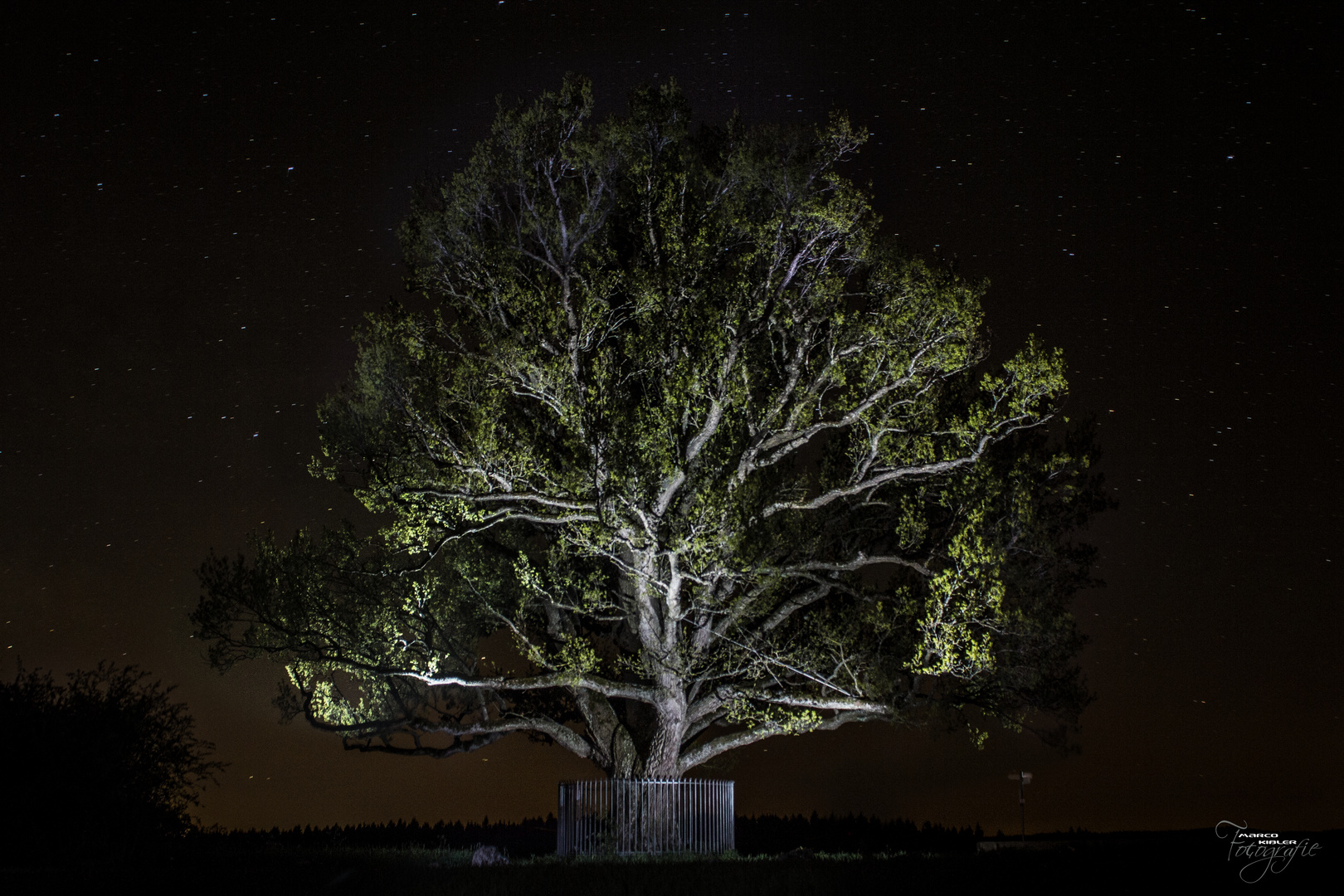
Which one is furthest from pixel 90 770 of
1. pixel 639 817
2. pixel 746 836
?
pixel 746 836

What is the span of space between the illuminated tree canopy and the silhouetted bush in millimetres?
4715

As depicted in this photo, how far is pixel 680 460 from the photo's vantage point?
22984 mm

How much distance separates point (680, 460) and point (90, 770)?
54.5 feet

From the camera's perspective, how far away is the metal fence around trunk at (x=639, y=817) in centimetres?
2298

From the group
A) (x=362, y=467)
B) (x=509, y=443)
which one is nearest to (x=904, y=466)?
(x=509, y=443)

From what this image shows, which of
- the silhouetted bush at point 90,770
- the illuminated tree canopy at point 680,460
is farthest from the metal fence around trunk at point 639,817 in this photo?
the silhouetted bush at point 90,770

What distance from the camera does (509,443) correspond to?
76.4ft

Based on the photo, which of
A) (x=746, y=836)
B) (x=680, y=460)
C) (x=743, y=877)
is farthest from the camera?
(x=746, y=836)

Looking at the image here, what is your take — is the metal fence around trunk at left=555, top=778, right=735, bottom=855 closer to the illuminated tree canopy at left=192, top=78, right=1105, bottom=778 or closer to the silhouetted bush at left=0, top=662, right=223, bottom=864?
the illuminated tree canopy at left=192, top=78, right=1105, bottom=778

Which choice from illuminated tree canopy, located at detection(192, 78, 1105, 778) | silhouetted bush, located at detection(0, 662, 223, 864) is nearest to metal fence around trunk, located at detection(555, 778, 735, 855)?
illuminated tree canopy, located at detection(192, 78, 1105, 778)

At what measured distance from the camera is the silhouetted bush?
24078 mm

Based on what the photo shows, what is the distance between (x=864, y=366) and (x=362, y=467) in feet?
40.0

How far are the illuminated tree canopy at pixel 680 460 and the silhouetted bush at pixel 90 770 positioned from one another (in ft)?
15.5

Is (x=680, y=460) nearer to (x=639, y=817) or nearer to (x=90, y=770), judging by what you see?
(x=639, y=817)
